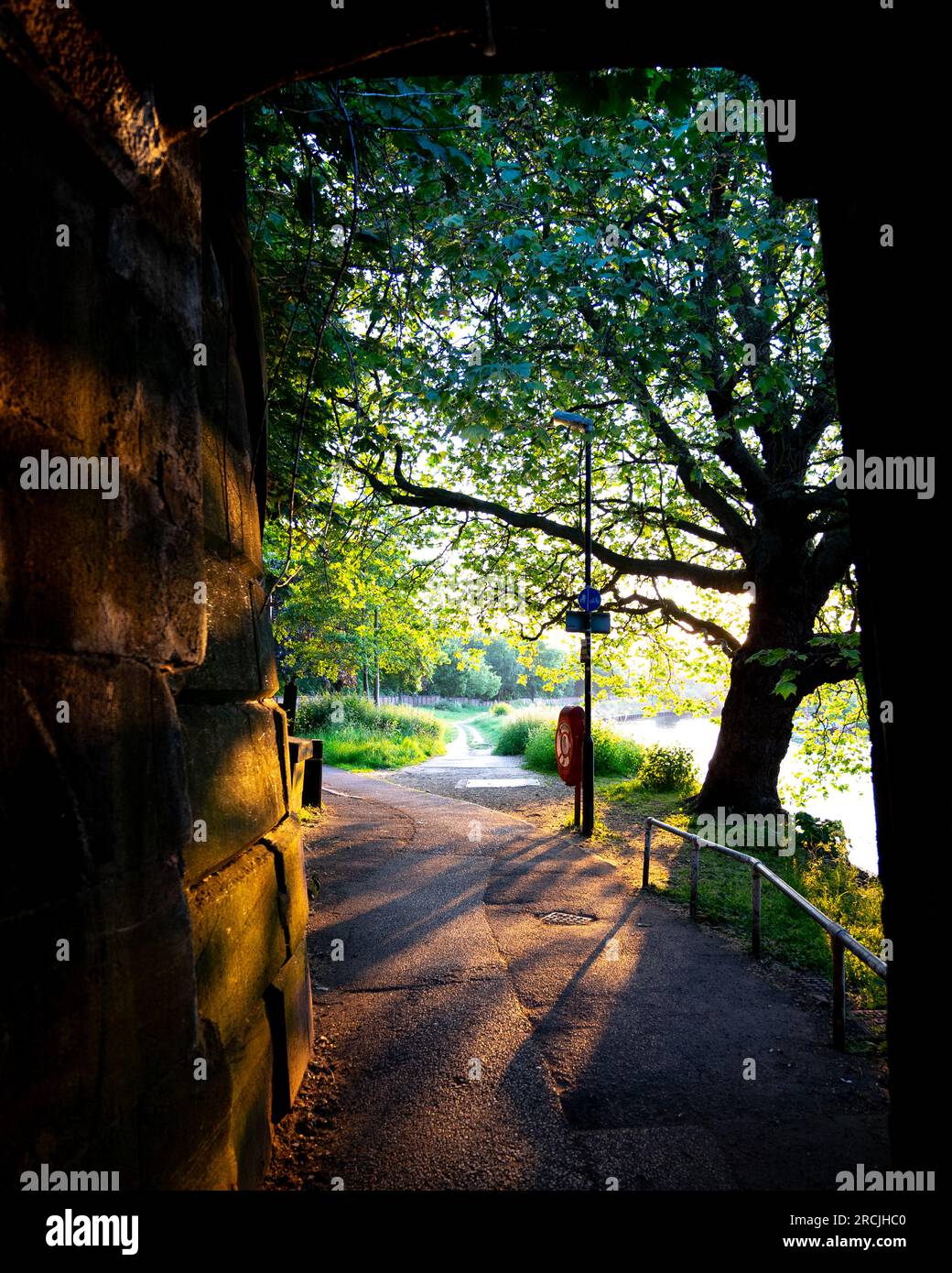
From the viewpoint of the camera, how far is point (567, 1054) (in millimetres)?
3576

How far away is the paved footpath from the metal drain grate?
2.4 inches

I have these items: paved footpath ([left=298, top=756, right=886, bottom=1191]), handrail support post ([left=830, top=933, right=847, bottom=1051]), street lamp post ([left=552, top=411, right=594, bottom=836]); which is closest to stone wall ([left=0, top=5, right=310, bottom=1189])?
paved footpath ([left=298, top=756, right=886, bottom=1191])

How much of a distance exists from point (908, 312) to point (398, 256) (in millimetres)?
3868

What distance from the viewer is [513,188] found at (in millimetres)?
6004

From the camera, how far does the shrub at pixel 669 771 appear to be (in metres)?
14.2

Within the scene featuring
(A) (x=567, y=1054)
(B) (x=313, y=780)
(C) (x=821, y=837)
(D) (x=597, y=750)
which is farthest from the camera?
(D) (x=597, y=750)

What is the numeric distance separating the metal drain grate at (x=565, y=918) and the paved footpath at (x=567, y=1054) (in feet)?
0.20

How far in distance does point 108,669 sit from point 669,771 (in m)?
14.2

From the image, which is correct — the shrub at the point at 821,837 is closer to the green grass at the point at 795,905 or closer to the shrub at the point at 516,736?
the green grass at the point at 795,905

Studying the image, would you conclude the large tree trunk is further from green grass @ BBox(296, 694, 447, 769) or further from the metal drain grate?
green grass @ BBox(296, 694, 447, 769)

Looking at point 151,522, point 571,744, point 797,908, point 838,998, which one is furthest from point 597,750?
point 151,522

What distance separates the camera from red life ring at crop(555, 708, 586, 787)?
10.2 m

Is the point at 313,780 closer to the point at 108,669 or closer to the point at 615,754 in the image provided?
the point at 615,754

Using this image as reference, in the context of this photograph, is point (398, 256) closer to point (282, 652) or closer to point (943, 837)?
point (943, 837)
